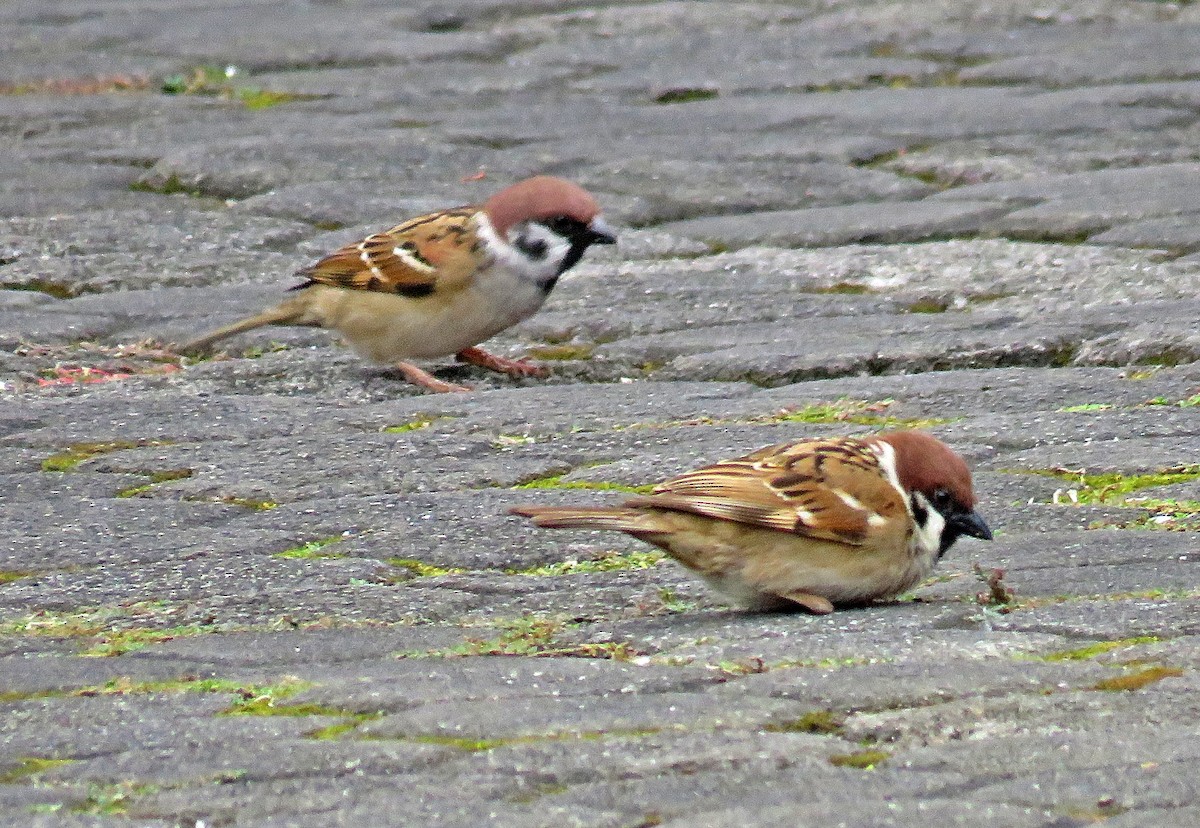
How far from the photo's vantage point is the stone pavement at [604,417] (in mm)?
3180

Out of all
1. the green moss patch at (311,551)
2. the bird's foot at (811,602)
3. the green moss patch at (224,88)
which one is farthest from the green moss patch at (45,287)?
the bird's foot at (811,602)

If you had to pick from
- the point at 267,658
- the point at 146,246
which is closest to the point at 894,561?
the point at 267,658

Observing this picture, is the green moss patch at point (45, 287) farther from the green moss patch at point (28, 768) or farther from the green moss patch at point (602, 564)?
the green moss patch at point (28, 768)

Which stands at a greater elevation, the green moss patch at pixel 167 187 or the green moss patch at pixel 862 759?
the green moss patch at pixel 862 759

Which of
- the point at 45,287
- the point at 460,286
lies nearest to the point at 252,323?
the point at 460,286

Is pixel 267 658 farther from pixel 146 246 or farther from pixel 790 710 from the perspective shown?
pixel 146 246

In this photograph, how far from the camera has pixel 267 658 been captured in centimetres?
387

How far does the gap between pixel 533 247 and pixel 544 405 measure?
1016mm

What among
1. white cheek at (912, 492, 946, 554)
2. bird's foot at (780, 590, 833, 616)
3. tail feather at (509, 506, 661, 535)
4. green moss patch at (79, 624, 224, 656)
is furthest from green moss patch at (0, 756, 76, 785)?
white cheek at (912, 492, 946, 554)

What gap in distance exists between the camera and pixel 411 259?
23.3 feet

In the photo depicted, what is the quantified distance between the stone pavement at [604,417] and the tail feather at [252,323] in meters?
0.06

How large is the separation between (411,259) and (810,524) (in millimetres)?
2904

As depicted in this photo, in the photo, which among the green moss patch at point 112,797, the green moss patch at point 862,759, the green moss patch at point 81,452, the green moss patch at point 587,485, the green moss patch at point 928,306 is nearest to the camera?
the green moss patch at point 112,797

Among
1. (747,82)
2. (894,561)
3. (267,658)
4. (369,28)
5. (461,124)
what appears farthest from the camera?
(369,28)
